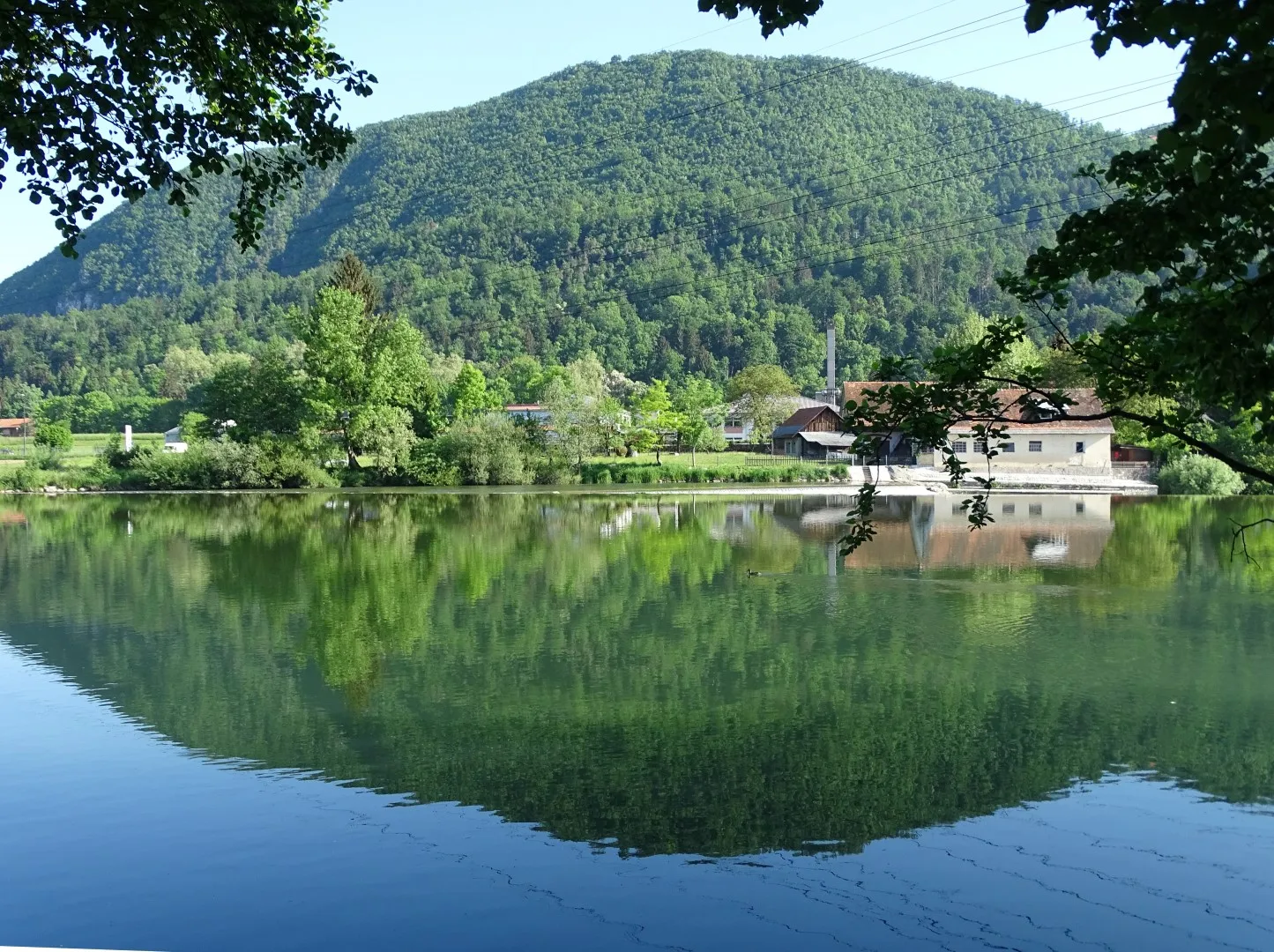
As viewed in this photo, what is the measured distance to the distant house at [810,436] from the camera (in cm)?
7919

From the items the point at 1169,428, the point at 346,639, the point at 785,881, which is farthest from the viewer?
the point at 346,639

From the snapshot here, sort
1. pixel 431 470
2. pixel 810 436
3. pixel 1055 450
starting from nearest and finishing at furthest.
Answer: pixel 431 470 < pixel 1055 450 < pixel 810 436

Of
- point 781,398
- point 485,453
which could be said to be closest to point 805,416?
point 781,398

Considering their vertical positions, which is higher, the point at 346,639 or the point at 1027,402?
the point at 1027,402

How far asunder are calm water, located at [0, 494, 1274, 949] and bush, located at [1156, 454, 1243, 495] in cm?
3122

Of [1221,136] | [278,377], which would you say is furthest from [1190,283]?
[278,377]

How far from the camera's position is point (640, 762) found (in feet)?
35.9

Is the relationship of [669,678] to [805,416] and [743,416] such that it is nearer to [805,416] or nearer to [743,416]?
[805,416]

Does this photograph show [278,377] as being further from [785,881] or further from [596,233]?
[596,233]

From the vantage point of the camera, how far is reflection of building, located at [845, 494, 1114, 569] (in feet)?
87.4

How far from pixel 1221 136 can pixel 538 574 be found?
841 inches

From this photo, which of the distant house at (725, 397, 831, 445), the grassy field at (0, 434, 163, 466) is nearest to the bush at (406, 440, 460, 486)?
the grassy field at (0, 434, 163, 466)

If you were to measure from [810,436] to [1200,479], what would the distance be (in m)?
30.9

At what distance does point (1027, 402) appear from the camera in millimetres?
6840
